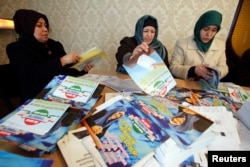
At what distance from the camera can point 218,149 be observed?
0.61 meters

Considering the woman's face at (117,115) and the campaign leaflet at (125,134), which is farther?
the woman's face at (117,115)

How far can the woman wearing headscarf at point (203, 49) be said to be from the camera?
4.82ft

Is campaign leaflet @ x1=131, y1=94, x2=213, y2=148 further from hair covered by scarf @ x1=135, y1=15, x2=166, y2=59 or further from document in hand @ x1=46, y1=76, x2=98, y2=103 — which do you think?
hair covered by scarf @ x1=135, y1=15, x2=166, y2=59

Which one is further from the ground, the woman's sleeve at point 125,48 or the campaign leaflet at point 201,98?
the woman's sleeve at point 125,48

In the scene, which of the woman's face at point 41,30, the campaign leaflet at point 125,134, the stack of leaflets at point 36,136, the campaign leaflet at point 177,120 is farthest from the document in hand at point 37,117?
the woman's face at point 41,30

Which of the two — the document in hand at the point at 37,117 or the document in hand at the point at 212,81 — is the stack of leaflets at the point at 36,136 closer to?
the document in hand at the point at 37,117

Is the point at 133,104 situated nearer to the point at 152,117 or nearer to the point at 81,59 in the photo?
the point at 152,117

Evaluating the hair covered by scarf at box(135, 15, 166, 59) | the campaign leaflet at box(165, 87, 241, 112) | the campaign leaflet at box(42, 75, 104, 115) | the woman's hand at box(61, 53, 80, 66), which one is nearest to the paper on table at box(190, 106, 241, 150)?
the campaign leaflet at box(165, 87, 241, 112)

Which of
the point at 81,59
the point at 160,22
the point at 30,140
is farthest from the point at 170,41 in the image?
the point at 30,140

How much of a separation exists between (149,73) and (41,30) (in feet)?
2.99

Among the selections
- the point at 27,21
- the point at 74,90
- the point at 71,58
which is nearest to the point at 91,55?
the point at 71,58

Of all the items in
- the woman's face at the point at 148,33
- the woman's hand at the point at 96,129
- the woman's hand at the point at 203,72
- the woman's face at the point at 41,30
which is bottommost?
the woman's hand at the point at 203,72

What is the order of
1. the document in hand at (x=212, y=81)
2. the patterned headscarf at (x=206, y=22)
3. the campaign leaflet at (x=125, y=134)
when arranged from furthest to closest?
the patterned headscarf at (x=206, y=22)
the document in hand at (x=212, y=81)
the campaign leaflet at (x=125, y=134)

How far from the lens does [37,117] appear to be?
2.08 ft
